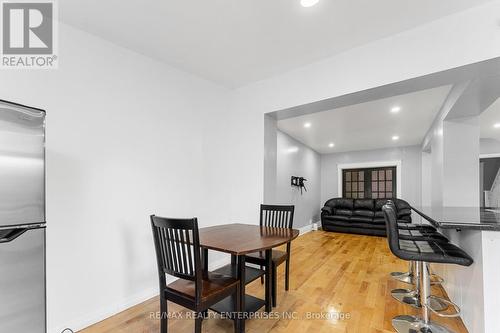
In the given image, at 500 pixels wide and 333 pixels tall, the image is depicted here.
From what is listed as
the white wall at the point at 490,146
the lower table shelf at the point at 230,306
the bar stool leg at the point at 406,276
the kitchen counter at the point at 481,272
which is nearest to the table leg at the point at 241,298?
the lower table shelf at the point at 230,306

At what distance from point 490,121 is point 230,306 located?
18.3ft

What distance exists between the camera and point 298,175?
241 inches

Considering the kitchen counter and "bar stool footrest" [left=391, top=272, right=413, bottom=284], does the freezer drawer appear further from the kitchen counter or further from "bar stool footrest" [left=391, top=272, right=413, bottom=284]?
"bar stool footrest" [left=391, top=272, right=413, bottom=284]

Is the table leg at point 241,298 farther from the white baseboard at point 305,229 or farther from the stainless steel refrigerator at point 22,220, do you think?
the white baseboard at point 305,229

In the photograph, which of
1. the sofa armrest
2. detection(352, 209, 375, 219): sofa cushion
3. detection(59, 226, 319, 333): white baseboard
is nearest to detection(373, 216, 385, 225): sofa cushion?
detection(352, 209, 375, 219): sofa cushion

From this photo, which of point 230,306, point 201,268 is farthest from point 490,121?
point 201,268

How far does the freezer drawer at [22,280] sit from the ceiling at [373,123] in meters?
3.81

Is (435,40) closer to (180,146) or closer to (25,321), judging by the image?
(180,146)

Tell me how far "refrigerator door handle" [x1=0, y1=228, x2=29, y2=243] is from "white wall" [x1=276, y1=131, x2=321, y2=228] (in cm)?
418

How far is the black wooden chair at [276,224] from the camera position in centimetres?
231

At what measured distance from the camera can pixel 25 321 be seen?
131cm

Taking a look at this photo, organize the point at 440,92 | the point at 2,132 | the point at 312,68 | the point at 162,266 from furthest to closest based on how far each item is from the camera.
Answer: the point at 440,92, the point at 312,68, the point at 162,266, the point at 2,132

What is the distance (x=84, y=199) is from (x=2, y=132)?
939 millimetres

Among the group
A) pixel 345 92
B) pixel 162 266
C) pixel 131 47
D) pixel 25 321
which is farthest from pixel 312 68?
pixel 25 321
